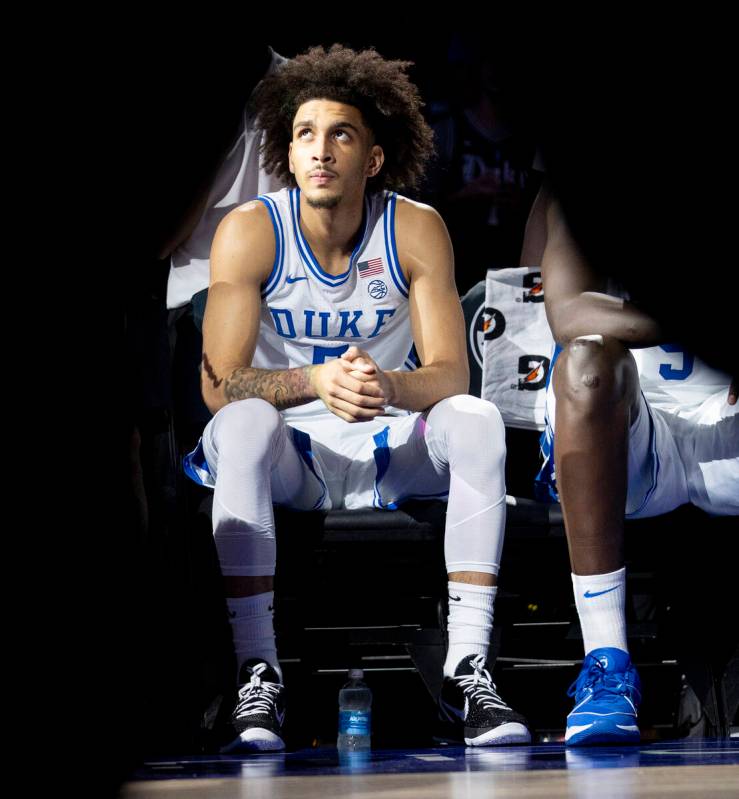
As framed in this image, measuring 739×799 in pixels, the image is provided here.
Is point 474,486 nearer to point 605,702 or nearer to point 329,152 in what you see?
point 605,702

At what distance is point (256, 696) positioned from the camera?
200 cm

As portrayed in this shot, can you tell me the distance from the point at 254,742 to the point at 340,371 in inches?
27.1

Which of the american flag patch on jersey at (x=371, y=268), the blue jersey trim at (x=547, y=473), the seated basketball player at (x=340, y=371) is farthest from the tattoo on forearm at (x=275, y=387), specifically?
Answer: the blue jersey trim at (x=547, y=473)

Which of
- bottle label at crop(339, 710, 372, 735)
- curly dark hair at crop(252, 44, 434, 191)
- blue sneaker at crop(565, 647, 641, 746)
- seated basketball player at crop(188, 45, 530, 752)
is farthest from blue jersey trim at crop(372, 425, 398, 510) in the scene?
curly dark hair at crop(252, 44, 434, 191)

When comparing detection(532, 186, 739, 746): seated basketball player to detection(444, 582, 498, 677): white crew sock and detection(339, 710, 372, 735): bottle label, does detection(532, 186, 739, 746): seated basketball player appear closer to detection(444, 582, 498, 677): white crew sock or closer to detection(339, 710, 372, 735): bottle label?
detection(444, 582, 498, 677): white crew sock

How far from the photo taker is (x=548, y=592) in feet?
8.07

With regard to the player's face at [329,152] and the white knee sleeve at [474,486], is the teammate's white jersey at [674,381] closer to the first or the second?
the white knee sleeve at [474,486]

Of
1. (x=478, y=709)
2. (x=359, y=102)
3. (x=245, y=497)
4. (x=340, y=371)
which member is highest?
(x=359, y=102)

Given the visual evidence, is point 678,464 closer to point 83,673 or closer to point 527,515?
point 527,515

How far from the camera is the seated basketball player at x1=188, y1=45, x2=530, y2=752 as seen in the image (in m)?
2.11

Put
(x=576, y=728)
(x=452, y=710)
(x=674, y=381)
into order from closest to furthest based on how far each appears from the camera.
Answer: (x=576, y=728) < (x=452, y=710) < (x=674, y=381)

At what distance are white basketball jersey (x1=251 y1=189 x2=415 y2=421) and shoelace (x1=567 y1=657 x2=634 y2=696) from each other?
84cm

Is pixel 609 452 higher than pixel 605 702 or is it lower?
higher

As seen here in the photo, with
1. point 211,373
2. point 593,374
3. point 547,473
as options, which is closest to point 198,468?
point 211,373
